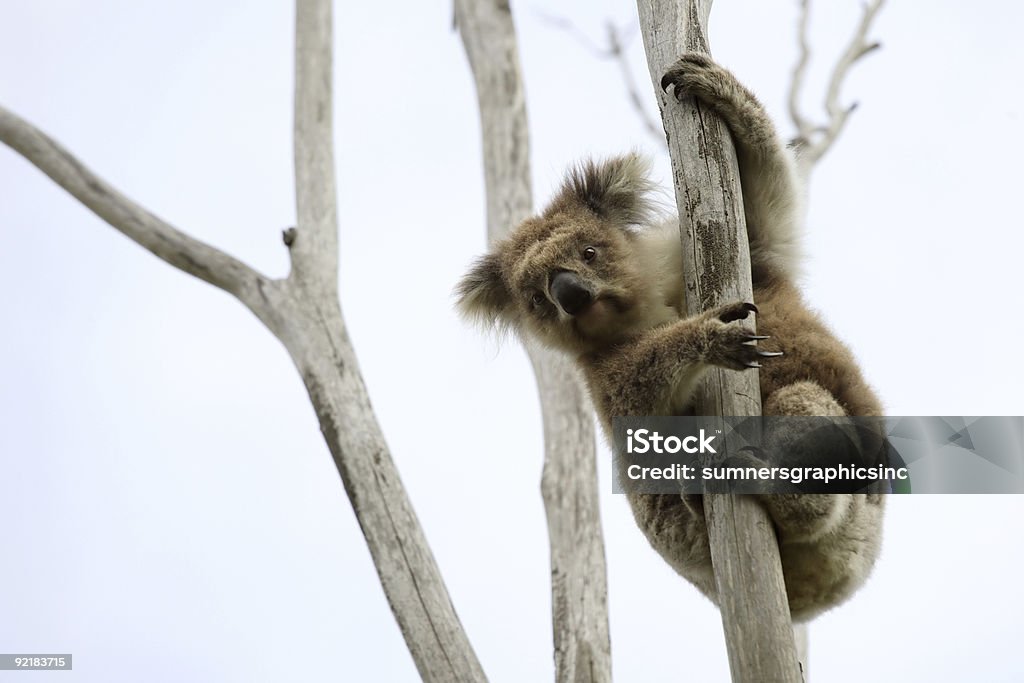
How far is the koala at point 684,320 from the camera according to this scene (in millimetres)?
3230

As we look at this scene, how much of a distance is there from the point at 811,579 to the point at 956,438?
Answer: 69cm

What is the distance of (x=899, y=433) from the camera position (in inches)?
139

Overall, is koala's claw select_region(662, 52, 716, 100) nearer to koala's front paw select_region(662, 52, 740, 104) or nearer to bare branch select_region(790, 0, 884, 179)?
koala's front paw select_region(662, 52, 740, 104)

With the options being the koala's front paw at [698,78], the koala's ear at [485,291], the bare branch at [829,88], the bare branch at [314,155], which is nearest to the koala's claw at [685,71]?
the koala's front paw at [698,78]

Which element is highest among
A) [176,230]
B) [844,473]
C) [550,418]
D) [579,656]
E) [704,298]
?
[176,230]

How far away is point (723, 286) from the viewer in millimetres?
3156

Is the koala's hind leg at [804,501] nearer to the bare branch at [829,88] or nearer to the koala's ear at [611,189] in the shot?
the koala's ear at [611,189]

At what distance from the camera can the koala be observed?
3.23m

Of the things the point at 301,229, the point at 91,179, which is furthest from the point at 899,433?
the point at 91,179

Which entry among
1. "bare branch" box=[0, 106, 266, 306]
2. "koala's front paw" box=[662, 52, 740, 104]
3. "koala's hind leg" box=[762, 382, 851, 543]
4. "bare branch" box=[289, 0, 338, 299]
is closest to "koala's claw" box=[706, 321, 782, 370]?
"koala's hind leg" box=[762, 382, 851, 543]

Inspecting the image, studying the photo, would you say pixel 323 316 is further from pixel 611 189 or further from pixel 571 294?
pixel 571 294

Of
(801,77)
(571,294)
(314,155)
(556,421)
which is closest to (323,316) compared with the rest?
(314,155)

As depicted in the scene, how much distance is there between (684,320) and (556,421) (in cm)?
267

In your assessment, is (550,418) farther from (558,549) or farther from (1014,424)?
(1014,424)
